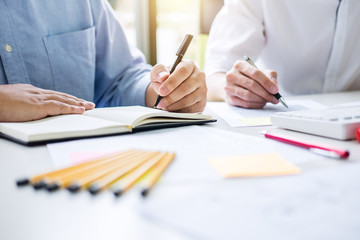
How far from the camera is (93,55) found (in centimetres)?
93

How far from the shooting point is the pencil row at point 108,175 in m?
0.30

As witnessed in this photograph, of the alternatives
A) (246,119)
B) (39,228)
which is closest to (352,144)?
(246,119)

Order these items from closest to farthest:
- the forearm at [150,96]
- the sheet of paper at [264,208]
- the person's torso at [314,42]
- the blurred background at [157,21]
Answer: the sheet of paper at [264,208], the forearm at [150,96], the person's torso at [314,42], the blurred background at [157,21]

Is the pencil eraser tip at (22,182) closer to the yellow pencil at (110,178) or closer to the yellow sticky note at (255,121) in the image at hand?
the yellow pencil at (110,178)

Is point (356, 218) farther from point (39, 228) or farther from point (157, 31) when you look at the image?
point (157, 31)

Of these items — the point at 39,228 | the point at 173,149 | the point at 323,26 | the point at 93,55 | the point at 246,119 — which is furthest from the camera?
the point at 323,26

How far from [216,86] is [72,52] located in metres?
0.45

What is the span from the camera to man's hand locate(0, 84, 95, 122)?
0.54 m

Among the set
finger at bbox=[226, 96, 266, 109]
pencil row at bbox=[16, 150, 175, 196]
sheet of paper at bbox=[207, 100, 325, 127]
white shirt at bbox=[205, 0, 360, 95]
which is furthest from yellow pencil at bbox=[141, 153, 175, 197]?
white shirt at bbox=[205, 0, 360, 95]

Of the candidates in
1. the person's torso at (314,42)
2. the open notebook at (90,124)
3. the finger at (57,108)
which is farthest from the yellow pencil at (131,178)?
the person's torso at (314,42)

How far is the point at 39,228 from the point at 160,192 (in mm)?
107

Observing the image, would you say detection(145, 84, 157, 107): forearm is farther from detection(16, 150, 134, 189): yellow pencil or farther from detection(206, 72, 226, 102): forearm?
detection(16, 150, 134, 189): yellow pencil

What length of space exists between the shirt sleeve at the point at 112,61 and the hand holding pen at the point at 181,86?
0.24 m

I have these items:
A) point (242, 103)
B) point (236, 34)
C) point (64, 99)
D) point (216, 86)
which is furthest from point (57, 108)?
point (236, 34)
